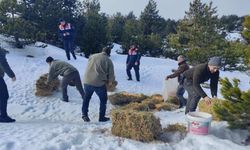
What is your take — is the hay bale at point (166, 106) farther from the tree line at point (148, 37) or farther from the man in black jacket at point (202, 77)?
the tree line at point (148, 37)

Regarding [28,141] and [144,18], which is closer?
[28,141]

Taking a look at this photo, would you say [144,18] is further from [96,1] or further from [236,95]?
[236,95]

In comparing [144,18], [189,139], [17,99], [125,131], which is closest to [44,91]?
[17,99]

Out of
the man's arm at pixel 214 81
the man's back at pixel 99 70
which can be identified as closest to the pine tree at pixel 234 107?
the man's arm at pixel 214 81

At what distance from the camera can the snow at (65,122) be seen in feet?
20.8

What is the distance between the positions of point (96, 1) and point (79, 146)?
32.9 m

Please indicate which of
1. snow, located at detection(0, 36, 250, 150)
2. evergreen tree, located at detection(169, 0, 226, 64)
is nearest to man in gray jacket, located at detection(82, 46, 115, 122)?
snow, located at detection(0, 36, 250, 150)

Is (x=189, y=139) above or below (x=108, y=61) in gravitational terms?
below

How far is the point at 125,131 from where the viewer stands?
689cm

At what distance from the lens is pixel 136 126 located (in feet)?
22.2

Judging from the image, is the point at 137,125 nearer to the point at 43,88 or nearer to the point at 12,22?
the point at 43,88

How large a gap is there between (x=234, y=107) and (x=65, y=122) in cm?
449

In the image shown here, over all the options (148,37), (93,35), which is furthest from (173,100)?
(148,37)

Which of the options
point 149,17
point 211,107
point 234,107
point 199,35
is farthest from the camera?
point 149,17
